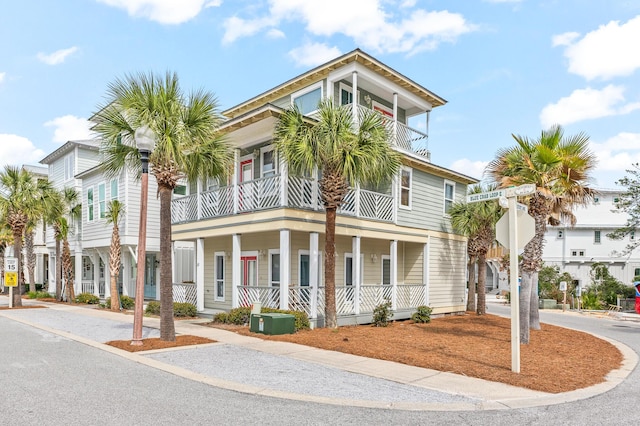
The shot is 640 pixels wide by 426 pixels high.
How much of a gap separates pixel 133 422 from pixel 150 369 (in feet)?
10.5

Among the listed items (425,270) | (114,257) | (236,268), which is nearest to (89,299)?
(114,257)

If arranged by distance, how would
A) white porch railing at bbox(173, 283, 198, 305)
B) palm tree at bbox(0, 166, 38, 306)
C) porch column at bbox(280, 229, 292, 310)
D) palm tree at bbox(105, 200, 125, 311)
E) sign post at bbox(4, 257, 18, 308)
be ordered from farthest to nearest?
1. palm tree at bbox(0, 166, 38, 306)
2. palm tree at bbox(105, 200, 125, 311)
3. sign post at bbox(4, 257, 18, 308)
4. white porch railing at bbox(173, 283, 198, 305)
5. porch column at bbox(280, 229, 292, 310)

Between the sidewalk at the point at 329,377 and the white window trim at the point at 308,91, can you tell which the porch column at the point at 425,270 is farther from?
the sidewalk at the point at 329,377

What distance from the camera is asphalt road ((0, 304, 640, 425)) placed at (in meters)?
6.02

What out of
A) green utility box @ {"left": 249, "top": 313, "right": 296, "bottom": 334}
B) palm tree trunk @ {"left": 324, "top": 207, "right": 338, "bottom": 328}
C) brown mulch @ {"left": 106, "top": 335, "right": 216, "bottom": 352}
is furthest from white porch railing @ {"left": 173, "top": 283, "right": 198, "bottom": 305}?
brown mulch @ {"left": 106, "top": 335, "right": 216, "bottom": 352}

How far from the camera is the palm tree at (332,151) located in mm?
13555

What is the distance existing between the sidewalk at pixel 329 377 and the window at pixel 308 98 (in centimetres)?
985

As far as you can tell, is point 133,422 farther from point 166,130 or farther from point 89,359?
point 166,130

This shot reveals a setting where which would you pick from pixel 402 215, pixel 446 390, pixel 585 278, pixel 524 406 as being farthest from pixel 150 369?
pixel 585 278

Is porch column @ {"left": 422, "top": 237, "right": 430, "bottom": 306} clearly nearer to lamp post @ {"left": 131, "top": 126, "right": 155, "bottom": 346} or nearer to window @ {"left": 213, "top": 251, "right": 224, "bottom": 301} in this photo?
window @ {"left": 213, "top": 251, "right": 224, "bottom": 301}

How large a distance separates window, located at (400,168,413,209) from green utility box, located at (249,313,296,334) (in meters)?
8.23

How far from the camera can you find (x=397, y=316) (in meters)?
18.2

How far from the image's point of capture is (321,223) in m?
15.7

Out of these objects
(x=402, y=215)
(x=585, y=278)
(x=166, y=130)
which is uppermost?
(x=166, y=130)
